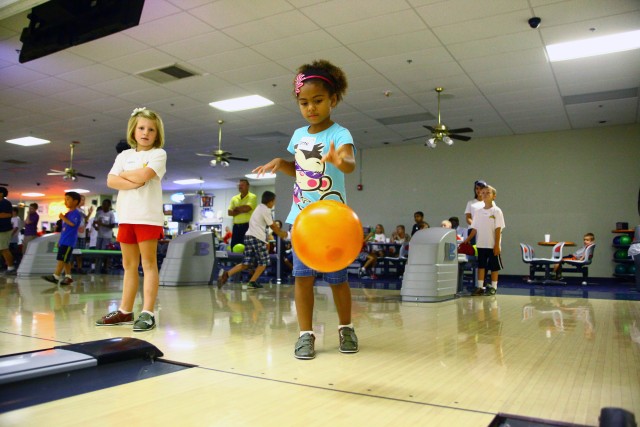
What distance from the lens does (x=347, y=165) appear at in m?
1.96

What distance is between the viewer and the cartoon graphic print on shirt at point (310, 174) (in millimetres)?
2164

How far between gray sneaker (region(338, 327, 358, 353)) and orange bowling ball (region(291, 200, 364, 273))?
0.51 m

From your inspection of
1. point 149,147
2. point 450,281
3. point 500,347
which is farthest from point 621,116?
point 149,147

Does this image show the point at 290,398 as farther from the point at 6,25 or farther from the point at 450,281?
the point at 6,25

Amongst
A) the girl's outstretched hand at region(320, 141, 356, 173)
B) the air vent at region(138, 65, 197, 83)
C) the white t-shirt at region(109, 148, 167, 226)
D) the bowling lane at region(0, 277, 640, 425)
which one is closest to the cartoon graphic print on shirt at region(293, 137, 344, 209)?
the girl's outstretched hand at region(320, 141, 356, 173)

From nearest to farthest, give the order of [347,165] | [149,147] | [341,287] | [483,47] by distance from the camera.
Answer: [347,165], [341,287], [149,147], [483,47]

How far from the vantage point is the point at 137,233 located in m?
2.71

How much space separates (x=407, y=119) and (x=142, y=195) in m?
8.00

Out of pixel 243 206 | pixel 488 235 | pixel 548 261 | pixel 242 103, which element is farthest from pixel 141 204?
pixel 548 261

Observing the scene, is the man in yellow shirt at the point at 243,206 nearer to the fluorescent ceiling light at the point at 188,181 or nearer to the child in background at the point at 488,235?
the child in background at the point at 488,235

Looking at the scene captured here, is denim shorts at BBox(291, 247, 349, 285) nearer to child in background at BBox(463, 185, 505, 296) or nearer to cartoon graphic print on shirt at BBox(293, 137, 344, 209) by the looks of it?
cartoon graphic print on shirt at BBox(293, 137, 344, 209)

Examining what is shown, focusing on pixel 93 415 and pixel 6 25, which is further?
pixel 6 25

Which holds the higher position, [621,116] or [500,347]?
[621,116]

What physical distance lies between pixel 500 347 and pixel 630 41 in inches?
229
